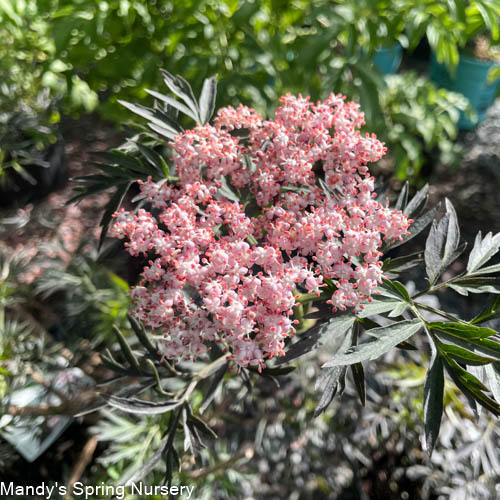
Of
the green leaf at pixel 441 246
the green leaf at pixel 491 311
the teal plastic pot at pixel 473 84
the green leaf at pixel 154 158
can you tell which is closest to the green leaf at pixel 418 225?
the green leaf at pixel 441 246

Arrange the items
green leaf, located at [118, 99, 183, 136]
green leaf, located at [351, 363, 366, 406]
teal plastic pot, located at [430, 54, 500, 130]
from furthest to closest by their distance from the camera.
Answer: teal plastic pot, located at [430, 54, 500, 130] < green leaf, located at [118, 99, 183, 136] < green leaf, located at [351, 363, 366, 406]

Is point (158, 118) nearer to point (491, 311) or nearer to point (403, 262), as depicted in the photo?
point (403, 262)

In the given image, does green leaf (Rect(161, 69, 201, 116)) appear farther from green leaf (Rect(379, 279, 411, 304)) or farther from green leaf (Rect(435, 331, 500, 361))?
green leaf (Rect(435, 331, 500, 361))

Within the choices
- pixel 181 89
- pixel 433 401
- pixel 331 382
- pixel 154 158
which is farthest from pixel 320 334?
pixel 181 89

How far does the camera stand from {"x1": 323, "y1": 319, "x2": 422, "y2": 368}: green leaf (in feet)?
1.90

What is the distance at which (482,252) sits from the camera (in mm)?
736

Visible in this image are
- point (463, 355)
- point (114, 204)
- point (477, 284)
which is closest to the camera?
point (463, 355)

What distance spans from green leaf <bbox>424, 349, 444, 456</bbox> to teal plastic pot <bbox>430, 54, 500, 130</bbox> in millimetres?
2332

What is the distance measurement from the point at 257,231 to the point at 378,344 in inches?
10.4

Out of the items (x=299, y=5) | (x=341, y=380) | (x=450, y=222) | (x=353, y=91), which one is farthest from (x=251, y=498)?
(x=299, y=5)

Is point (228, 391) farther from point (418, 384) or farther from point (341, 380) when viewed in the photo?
point (341, 380)

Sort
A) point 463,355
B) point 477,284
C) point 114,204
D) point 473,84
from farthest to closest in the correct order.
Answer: point 473,84
point 114,204
point 477,284
point 463,355

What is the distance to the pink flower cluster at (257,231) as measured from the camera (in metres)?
0.63

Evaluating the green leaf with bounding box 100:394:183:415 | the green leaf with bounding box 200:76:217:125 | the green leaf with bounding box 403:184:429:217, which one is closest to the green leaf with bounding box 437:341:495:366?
the green leaf with bounding box 403:184:429:217
